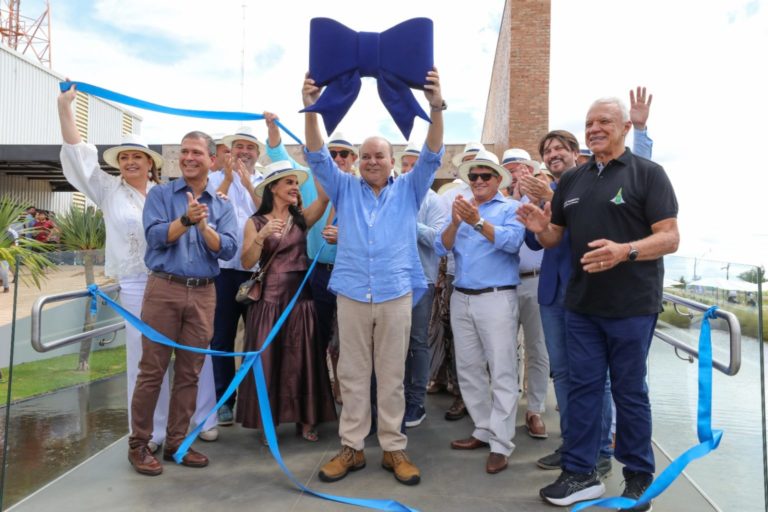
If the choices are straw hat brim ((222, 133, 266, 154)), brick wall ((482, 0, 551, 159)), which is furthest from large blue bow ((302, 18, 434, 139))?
brick wall ((482, 0, 551, 159))

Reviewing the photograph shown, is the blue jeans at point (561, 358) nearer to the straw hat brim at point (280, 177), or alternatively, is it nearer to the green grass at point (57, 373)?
the straw hat brim at point (280, 177)

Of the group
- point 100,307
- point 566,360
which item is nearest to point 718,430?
point 566,360

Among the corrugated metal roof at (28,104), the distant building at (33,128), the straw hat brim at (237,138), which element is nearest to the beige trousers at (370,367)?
the straw hat brim at (237,138)

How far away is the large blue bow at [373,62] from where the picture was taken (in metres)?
2.72

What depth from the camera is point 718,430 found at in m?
2.67

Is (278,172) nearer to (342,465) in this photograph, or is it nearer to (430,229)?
(430,229)

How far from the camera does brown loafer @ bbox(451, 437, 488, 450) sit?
3492mm

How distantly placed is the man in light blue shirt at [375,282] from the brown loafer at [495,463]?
1.50ft

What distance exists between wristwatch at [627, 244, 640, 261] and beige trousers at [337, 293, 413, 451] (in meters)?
1.26

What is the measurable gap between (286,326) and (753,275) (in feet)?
8.89

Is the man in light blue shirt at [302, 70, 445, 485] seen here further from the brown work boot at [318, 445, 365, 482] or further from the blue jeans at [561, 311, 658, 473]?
the blue jeans at [561, 311, 658, 473]

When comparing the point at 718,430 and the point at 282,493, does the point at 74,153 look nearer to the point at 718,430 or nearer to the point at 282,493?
the point at 282,493

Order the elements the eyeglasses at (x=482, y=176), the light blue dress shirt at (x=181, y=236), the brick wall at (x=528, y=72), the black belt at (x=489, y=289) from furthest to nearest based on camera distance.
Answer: the brick wall at (x=528, y=72)
the eyeglasses at (x=482, y=176)
the black belt at (x=489, y=289)
the light blue dress shirt at (x=181, y=236)

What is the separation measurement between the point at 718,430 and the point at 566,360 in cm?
85
